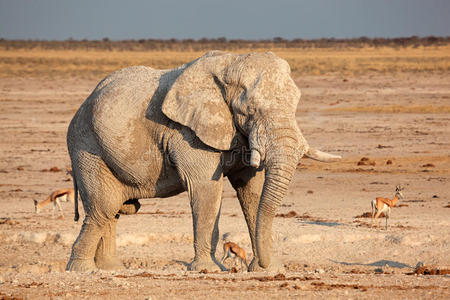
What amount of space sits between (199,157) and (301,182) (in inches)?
346

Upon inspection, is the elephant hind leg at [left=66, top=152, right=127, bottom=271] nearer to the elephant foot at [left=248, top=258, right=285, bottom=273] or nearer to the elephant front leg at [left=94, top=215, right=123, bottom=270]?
the elephant front leg at [left=94, top=215, right=123, bottom=270]

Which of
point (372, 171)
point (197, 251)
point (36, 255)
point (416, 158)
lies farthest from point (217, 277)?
point (416, 158)

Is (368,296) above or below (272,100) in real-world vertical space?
below

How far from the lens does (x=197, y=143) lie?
30.1 feet

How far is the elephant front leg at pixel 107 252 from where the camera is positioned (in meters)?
10.3

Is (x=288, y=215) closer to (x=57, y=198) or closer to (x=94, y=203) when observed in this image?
(x=57, y=198)

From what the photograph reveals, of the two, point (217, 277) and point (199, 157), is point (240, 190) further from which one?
point (217, 277)

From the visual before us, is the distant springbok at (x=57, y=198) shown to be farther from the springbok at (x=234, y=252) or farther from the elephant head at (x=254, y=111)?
the elephant head at (x=254, y=111)

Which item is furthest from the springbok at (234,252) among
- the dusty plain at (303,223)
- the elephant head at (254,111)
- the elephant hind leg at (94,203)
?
the elephant head at (254,111)

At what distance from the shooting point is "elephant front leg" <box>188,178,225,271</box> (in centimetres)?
908

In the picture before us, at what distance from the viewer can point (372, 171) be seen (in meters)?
18.9

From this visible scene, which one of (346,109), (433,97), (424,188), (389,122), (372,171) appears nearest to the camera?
(424,188)

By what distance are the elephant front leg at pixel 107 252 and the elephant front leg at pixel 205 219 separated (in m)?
1.39

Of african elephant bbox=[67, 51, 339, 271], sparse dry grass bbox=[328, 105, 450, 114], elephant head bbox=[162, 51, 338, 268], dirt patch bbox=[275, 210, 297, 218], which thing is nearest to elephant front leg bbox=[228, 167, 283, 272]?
african elephant bbox=[67, 51, 339, 271]
